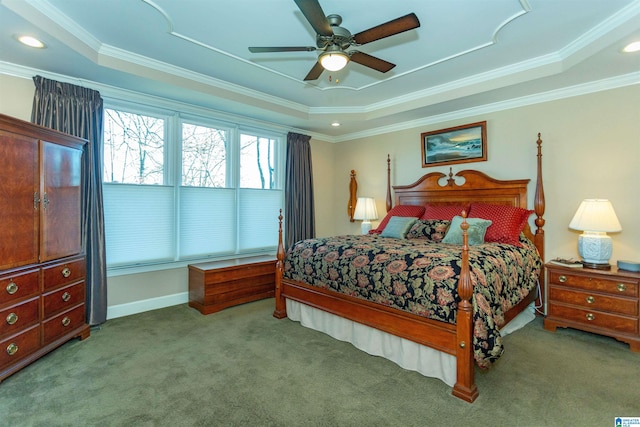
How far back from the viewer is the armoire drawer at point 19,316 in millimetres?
2182

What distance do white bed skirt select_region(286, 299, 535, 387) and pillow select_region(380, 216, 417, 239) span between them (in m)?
1.39

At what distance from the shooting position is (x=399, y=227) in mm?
3920

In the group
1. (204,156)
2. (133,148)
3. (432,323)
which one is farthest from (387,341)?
(133,148)

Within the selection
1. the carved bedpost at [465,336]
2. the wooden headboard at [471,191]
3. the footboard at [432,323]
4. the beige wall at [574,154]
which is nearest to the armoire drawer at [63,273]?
Answer: the footboard at [432,323]

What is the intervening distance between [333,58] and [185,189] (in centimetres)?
267

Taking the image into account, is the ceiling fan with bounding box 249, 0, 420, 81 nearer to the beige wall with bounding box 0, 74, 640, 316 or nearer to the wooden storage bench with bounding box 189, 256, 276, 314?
the beige wall with bounding box 0, 74, 640, 316

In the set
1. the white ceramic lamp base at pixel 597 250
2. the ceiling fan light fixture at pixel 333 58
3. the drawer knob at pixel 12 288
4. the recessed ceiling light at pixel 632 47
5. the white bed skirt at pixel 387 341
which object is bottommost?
the white bed skirt at pixel 387 341

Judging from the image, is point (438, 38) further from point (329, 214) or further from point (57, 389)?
point (57, 389)

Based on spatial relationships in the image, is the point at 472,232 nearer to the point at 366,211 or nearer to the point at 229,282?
the point at 366,211

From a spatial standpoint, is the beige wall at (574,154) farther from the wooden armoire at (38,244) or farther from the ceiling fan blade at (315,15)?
the wooden armoire at (38,244)

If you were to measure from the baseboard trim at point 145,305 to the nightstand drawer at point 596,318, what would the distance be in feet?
13.8

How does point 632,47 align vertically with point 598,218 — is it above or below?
above

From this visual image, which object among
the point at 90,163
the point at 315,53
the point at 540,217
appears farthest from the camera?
the point at 540,217

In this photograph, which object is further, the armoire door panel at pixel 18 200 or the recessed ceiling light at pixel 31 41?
the recessed ceiling light at pixel 31 41
